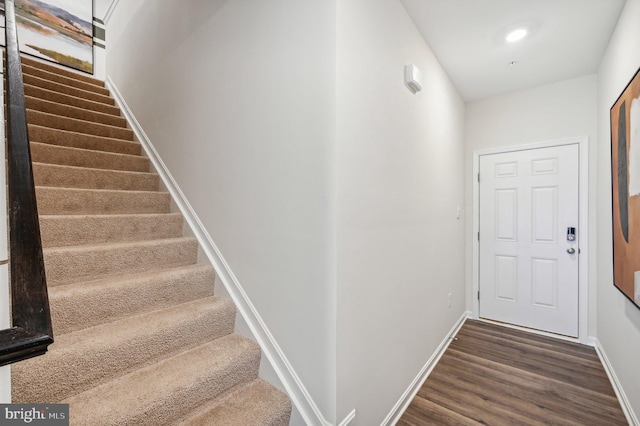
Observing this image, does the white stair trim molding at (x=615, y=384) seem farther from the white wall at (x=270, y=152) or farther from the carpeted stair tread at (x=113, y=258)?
the carpeted stair tread at (x=113, y=258)

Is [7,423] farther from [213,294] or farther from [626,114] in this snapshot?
[626,114]

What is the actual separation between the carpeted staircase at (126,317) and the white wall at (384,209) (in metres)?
0.56

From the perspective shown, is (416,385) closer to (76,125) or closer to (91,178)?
(91,178)

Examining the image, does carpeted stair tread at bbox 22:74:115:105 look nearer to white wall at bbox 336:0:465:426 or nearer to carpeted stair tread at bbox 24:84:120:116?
carpeted stair tread at bbox 24:84:120:116

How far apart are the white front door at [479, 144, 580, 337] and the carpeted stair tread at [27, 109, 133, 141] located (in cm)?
383

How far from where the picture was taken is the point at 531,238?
310 centimetres

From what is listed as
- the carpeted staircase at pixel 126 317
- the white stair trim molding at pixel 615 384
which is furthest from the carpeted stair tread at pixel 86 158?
the white stair trim molding at pixel 615 384

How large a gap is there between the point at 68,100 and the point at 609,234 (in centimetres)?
497

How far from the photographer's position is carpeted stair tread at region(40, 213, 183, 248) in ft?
5.57

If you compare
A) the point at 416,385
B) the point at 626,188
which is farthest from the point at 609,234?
the point at 416,385

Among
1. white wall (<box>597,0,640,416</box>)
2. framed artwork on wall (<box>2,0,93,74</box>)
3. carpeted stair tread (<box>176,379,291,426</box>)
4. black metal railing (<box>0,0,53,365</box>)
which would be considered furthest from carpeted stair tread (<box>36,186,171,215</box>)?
framed artwork on wall (<box>2,0,93,74</box>)

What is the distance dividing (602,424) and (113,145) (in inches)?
Result: 161

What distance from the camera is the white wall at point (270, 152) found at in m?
1.36

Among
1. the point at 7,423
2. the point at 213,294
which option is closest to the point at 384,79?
the point at 213,294
